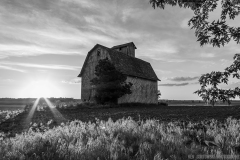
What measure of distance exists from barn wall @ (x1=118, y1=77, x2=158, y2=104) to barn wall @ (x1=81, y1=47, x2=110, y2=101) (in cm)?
480

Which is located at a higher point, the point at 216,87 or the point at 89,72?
the point at 89,72

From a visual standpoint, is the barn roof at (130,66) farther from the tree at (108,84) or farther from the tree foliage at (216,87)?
the tree foliage at (216,87)

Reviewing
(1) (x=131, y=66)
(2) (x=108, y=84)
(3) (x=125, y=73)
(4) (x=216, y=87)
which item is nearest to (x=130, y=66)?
(1) (x=131, y=66)

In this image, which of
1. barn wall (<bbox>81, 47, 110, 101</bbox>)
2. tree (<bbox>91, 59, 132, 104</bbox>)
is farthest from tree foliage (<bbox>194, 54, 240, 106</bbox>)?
barn wall (<bbox>81, 47, 110, 101</bbox>)

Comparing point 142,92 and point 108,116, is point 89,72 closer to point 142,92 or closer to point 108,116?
point 142,92

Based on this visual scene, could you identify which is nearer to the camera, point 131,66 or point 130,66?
point 130,66

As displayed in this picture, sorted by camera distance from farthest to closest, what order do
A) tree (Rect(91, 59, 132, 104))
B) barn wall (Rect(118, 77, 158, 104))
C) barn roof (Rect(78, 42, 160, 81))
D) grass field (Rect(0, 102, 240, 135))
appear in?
barn wall (Rect(118, 77, 158, 104))
barn roof (Rect(78, 42, 160, 81))
tree (Rect(91, 59, 132, 104))
grass field (Rect(0, 102, 240, 135))

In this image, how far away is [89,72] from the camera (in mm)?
30156

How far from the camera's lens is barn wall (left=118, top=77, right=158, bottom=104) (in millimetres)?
29869

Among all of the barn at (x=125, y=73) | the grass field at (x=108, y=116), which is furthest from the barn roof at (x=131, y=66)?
the grass field at (x=108, y=116)

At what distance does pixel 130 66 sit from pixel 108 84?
7.49 meters

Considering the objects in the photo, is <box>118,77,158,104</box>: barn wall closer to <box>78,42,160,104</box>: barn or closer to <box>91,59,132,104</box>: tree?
<box>78,42,160,104</box>: barn

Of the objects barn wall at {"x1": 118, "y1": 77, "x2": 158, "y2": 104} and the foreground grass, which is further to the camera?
barn wall at {"x1": 118, "y1": 77, "x2": 158, "y2": 104}

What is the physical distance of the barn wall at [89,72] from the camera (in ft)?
95.9
